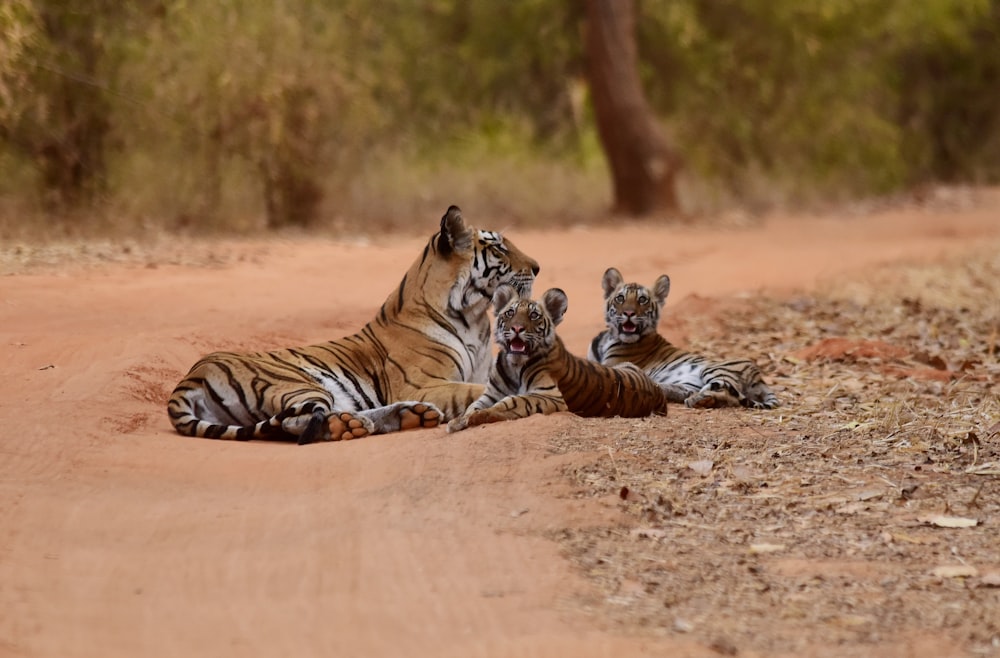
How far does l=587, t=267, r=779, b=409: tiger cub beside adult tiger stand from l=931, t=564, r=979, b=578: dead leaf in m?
3.20

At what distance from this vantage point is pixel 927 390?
8836mm

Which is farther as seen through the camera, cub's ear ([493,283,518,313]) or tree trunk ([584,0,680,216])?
tree trunk ([584,0,680,216])

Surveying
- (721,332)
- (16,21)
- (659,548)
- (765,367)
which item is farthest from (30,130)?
(659,548)

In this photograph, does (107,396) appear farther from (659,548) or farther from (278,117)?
(278,117)

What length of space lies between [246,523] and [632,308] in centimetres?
369

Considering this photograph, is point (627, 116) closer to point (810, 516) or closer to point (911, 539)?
point (810, 516)

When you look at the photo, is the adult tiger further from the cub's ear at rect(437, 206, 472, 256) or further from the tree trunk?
the tree trunk

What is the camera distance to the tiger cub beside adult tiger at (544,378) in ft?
23.8

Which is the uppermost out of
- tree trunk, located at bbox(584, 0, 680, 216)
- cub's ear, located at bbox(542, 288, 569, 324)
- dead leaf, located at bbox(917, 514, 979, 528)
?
tree trunk, located at bbox(584, 0, 680, 216)

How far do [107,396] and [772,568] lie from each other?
409cm

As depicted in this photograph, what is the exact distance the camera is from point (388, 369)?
26.2ft

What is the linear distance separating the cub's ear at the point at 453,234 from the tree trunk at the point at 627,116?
525 inches

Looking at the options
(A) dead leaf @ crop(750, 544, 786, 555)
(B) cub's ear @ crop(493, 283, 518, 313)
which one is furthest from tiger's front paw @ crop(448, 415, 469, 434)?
(A) dead leaf @ crop(750, 544, 786, 555)

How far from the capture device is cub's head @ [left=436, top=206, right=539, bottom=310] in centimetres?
816
